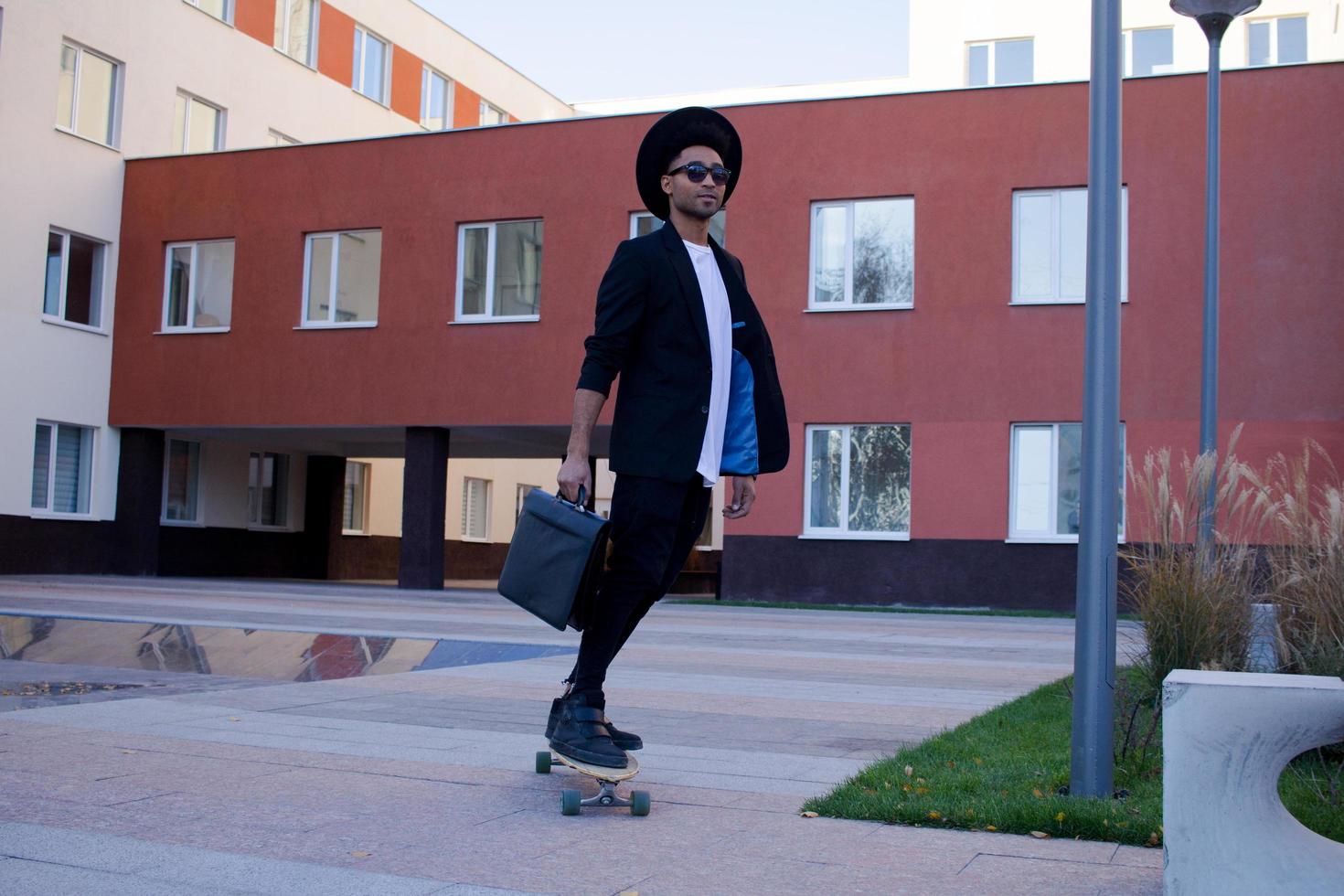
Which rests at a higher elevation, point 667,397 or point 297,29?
point 297,29

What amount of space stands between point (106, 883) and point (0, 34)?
21.5m

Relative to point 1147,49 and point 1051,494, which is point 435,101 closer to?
point 1147,49

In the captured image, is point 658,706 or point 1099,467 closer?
point 1099,467

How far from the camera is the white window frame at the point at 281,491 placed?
1061 inches

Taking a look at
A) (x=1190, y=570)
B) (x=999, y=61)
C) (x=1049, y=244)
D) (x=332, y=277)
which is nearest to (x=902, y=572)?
(x=1049, y=244)

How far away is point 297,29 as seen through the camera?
28.9 meters

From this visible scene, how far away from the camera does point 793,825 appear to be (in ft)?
13.4

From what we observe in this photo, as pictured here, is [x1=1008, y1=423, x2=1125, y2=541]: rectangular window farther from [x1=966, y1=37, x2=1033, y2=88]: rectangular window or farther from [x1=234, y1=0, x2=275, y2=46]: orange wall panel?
[x1=966, y1=37, x2=1033, y2=88]: rectangular window

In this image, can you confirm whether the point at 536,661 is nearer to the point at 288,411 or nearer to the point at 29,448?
the point at 288,411

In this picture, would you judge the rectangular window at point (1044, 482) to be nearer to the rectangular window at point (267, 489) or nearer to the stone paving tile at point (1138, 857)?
the stone paving tile at point (1138, 857)

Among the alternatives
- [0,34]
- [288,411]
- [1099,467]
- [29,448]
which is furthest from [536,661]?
[0,34]

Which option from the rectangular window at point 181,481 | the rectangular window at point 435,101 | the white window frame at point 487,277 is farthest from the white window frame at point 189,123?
the rectangular window at point 435,101

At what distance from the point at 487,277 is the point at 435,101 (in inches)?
572

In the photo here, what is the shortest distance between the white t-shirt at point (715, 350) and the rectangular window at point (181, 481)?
859 inches
